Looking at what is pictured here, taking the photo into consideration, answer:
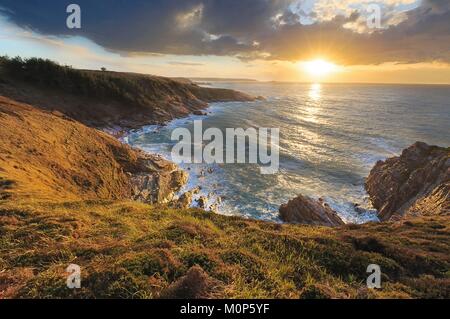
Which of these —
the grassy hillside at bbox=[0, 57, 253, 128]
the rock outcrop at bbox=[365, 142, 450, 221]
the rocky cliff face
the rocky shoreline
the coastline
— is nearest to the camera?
the rocky cliff face

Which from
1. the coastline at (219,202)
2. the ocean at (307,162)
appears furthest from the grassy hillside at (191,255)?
the ocean at (307,162)

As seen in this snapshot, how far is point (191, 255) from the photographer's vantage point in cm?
746

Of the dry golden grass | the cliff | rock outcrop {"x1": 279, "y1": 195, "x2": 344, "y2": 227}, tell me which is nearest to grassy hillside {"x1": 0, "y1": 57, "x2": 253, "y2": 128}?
the dry golden grass

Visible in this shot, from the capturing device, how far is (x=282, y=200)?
2864 cm

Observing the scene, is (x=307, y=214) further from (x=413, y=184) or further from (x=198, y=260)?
(x=198, y=260)

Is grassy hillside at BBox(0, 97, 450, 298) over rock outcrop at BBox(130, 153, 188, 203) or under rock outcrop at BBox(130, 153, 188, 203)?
over

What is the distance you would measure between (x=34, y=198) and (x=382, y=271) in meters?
14.4

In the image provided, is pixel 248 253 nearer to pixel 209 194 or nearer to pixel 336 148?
pixel 209 194

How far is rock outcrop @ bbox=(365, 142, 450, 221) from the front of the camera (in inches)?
773

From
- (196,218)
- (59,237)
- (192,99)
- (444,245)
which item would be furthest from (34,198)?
(192,99)

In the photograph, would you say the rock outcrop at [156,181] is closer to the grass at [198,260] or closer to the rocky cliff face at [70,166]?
the rocky cliff face at [70,166]

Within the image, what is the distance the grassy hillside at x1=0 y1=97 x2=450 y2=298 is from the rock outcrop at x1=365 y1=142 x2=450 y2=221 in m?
6.72

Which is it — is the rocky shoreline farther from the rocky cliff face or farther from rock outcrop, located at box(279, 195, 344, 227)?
the rocky cliff face

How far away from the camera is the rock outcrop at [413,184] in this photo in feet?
64.4
